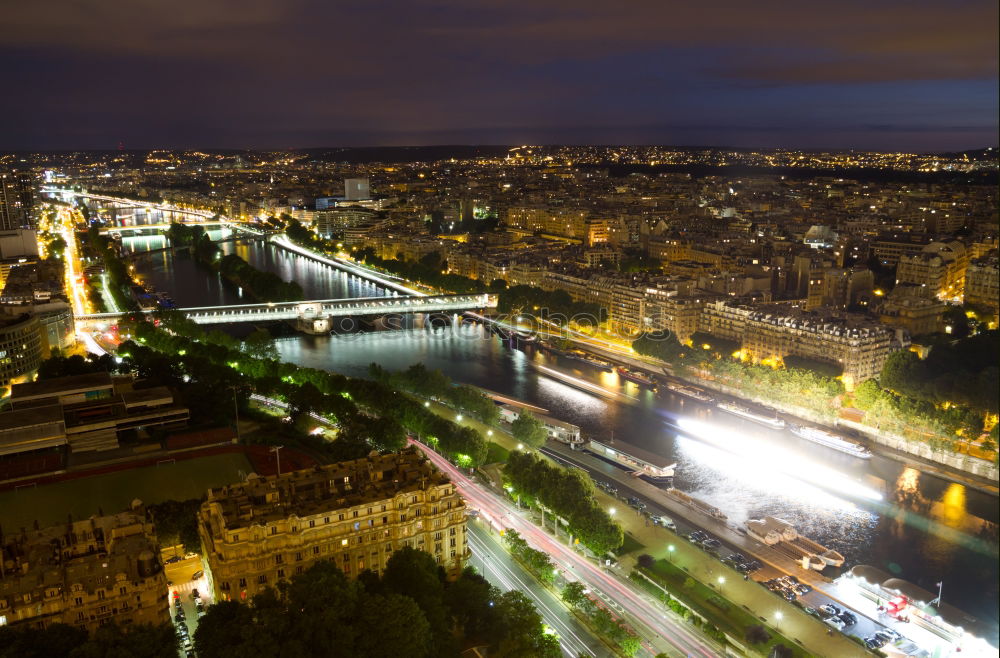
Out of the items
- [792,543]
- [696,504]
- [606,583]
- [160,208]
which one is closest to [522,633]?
[606,583]

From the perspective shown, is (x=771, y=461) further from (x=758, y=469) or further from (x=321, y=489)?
(x=321, y=489)

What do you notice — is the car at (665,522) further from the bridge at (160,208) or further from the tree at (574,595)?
the bridge at (160,208)

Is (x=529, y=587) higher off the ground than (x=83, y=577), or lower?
lower

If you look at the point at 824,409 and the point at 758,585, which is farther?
the point at 824,409

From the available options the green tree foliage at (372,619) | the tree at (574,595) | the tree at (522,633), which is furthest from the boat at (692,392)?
the tree at (522,633)

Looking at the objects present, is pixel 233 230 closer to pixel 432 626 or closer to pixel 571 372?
pixel 571 372

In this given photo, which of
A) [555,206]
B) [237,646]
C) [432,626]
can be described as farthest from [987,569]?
[555,206]
